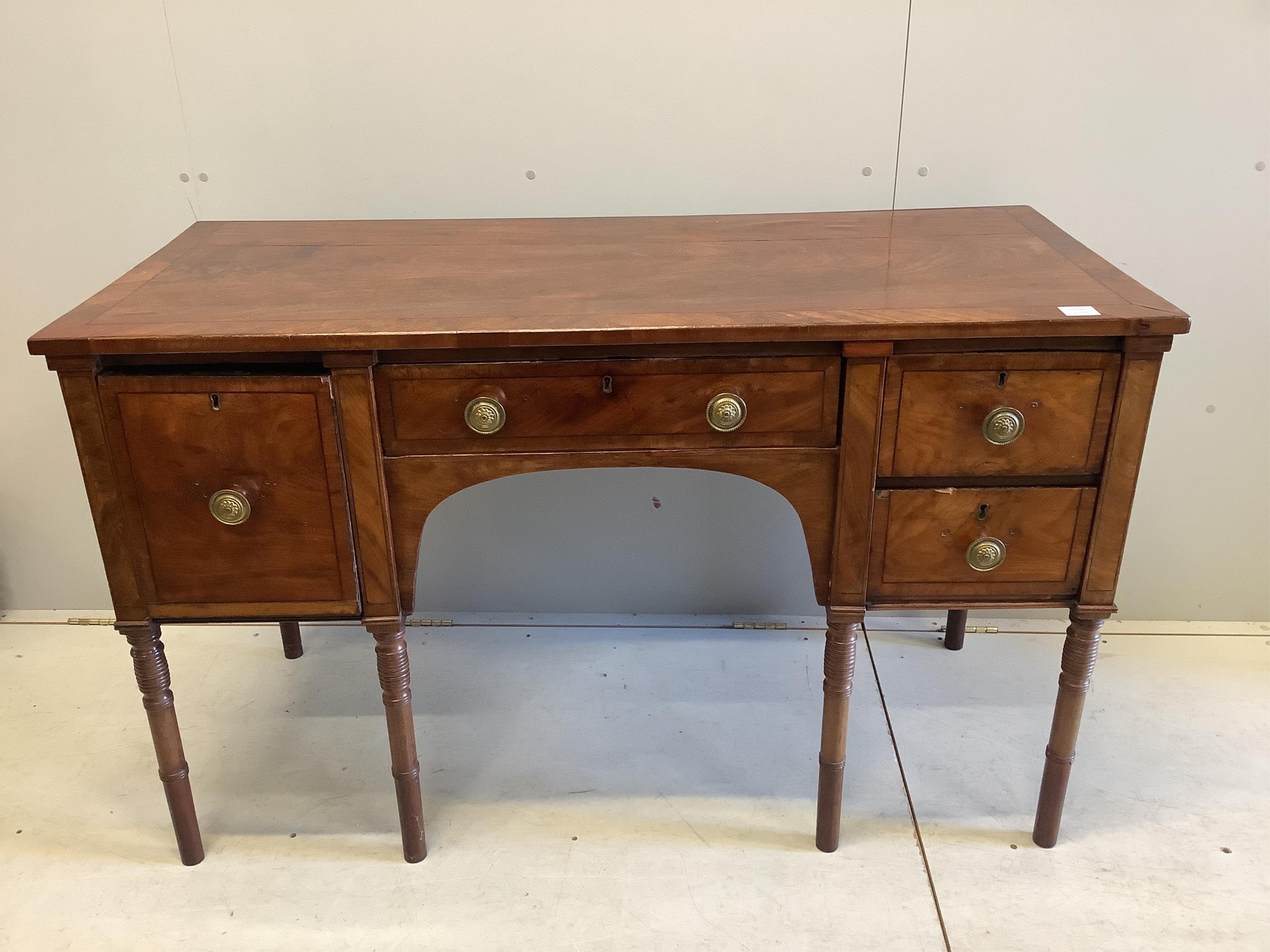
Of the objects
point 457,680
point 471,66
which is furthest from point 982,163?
point 457,680

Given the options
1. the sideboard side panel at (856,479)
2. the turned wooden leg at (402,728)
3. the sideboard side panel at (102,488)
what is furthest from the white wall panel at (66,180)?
the sideboard side panel at (856,479)

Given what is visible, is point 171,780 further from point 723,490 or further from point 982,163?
point 982,163

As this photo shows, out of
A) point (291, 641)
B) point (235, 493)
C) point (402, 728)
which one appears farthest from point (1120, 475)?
point (291, 641)

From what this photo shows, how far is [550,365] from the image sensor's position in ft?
4.61

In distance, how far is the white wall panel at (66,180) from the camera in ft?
6.26

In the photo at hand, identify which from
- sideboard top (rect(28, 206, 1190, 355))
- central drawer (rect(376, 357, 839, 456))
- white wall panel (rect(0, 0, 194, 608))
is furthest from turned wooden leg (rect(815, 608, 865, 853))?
white wall panel (rect(0, 0, 194, 608))

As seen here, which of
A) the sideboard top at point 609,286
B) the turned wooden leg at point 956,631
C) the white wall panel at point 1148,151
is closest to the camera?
the sideboard top at point 609,286

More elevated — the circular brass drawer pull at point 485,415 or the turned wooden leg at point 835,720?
the circular brass drawer pull at point 485,415

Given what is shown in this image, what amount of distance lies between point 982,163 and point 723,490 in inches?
30.9

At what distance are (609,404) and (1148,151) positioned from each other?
1184 millimetres

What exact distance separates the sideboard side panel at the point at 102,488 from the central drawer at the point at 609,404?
0.36m

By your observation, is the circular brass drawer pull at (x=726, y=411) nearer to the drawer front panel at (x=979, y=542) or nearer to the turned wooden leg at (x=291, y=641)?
the drawer front panel at (x=979, y=542)

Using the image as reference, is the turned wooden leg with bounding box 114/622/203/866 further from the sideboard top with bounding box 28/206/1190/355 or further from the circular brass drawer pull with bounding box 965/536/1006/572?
the circular brass drawer pull with bounding box 965/536/1006/572

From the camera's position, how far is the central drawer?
1.41m
